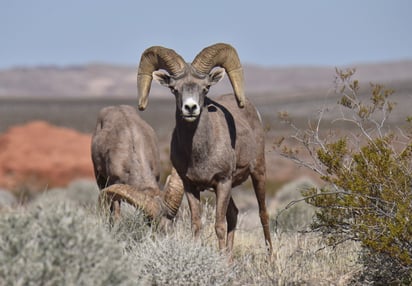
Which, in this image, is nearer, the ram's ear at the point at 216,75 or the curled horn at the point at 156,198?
the ram's ear at the point at 216,75

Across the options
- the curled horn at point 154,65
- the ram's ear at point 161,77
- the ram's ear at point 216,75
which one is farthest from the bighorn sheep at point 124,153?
the ram's ear at point 216,75

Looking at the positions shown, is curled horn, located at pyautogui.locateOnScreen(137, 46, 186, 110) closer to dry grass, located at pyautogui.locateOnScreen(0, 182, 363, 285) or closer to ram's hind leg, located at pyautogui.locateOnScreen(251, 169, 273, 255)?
dry grass, located at pyautogui.locateOnScreen(0, 182, 363, 285)

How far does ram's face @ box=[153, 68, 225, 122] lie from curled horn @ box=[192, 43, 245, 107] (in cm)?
12

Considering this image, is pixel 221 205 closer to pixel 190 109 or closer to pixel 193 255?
pixel 190 109

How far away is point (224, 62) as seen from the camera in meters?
9.83

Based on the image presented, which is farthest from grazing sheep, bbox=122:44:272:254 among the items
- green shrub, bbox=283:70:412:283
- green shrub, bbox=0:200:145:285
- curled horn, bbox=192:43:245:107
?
green shrub, bbox=0:200:145:285

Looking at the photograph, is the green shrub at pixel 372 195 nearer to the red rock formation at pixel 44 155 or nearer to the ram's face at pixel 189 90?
the ram's face at pixel 189 90

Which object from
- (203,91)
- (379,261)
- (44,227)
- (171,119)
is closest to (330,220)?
(379,261)

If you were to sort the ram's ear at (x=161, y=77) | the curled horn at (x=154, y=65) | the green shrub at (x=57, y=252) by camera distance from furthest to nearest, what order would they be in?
the ram's ear at (x=161, y=77) → the curled horn at (x=154, y=65) → the green shrub at (x=57, y=252)

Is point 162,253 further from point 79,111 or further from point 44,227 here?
point 79,111

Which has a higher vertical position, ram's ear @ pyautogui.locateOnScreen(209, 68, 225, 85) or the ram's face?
ram's ear @ pyautogui.locateOnScreen(209, 68, 225, 85)

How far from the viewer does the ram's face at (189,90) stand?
8.95 meters

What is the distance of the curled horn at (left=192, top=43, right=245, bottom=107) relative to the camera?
952 centimetres

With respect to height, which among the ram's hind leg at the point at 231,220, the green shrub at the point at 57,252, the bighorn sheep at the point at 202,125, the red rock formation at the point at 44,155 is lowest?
the red rock formation at the point at 44,155
